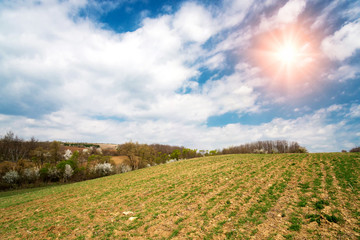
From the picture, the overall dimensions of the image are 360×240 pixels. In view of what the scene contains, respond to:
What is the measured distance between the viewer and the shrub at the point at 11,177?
5272 centimetres

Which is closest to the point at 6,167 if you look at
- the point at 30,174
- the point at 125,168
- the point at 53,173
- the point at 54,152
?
the point at 30,174

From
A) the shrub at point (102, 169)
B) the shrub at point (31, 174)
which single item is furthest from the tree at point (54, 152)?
the shrub at point (102, 169)

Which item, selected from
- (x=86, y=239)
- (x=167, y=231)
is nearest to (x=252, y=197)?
(x=167, y=231)

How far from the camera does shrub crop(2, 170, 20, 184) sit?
173ft

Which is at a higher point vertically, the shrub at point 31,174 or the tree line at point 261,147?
the tree line at point 261,147

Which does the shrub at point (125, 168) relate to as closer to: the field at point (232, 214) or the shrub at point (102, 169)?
the shrub at point (102, 169)

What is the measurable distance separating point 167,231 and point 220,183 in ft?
31.2

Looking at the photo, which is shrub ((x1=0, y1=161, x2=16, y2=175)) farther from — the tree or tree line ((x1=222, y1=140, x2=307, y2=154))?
tree line ((x1=222, y1=140, x2=307, y2=154))

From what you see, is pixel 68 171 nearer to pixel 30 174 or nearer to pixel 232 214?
pixel 30 174

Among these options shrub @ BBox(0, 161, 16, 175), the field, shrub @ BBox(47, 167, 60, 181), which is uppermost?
the field

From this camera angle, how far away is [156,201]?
14328 mm

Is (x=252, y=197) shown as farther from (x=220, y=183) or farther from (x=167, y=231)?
(x=167, y=231)

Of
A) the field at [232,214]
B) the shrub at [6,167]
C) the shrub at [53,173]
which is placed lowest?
the shrub at [53,173]

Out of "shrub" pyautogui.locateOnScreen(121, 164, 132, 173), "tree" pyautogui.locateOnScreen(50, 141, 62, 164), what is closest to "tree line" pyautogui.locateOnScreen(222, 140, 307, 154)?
"shrub" pyautogui.locateOnScreen(121, 164, 132, 173)
